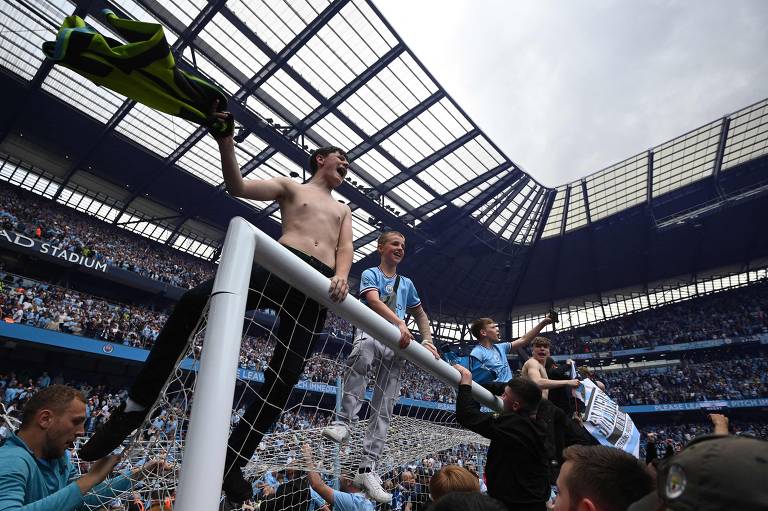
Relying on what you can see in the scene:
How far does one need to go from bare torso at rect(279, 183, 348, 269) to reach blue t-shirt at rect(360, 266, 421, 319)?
0.57m

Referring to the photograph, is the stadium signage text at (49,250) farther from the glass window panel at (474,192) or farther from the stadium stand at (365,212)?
the glass window panel at (474,192)

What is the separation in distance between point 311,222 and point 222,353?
1181 millimetres

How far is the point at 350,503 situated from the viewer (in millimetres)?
3082

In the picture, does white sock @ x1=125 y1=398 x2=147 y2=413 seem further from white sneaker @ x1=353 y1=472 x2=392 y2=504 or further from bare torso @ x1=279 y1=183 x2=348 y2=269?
white sneaker @ x1=353 y1=472 x2=392 y2=504

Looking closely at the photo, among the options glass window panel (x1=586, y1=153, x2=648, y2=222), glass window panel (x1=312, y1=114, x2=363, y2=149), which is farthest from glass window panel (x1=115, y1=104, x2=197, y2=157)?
glass window panel (x1=586, y1=153, x2=648, y2=222)

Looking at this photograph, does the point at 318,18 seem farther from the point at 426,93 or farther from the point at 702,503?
the point at 702,503

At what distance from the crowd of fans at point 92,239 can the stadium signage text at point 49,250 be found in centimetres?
24

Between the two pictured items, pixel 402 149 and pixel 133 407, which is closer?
pixel 133 407

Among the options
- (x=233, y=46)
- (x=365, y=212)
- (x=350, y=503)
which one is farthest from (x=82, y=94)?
(x=350, y=503)

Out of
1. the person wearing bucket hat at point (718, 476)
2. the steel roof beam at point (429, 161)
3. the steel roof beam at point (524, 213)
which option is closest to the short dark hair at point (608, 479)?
the person wearing bucket hat at point (718, 476)

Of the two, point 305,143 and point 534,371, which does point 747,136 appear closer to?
point 305,143

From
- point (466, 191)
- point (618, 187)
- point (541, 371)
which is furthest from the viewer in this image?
point (618, 187)

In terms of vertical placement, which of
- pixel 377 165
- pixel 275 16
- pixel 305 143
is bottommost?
pixel 377 165

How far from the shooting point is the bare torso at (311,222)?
219cm
